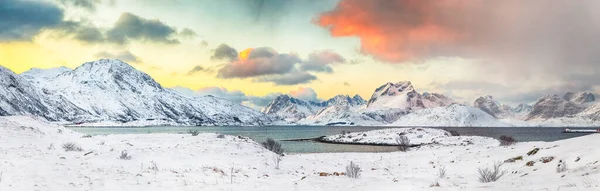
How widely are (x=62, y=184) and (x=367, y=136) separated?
111067 millimetres

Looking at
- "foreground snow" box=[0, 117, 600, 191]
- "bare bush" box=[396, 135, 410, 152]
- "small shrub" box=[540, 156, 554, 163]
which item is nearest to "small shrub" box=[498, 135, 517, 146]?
"bare bush" box=[396, 135, 410, 152]

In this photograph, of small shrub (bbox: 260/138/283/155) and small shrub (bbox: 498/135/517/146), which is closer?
small shrub (bbox: 260/138/283/155)

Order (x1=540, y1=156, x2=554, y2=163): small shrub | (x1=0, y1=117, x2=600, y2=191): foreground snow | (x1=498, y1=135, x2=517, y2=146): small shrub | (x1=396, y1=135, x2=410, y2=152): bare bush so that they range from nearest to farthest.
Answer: (x1=0, y1=117, x2=600, y2=191): foreground snow, (x1=540, y1=156, x2=554, y2=163): small shrub, (x1=498, y1=135, x2=517, y2=146): small shrub, (x1=396, y1=135, x2=410, y2=152): bare bush

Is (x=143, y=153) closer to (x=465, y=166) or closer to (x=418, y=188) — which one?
(x=418, y=188)

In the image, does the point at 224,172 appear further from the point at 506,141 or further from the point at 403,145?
the point at 403,145

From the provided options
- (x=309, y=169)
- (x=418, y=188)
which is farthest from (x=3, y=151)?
(x=418, y=188)

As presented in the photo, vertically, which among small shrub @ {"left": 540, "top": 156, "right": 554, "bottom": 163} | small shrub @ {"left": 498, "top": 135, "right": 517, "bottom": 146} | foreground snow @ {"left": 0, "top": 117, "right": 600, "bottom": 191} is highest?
small shrub @ {"left": 498, "top": 135, "right": 517, "bottom": 146}

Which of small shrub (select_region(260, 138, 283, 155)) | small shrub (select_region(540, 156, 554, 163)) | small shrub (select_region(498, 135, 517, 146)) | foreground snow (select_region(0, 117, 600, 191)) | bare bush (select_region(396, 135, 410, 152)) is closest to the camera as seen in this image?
foreground snow (select_region(0, 117, 600, 191))

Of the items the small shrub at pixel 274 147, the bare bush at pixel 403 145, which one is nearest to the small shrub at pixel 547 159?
the small shrub at pixel 274 147

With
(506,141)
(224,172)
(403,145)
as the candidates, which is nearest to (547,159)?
(224,172)

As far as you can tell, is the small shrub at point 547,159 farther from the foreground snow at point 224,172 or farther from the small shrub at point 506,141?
the small shrub at point 506,141

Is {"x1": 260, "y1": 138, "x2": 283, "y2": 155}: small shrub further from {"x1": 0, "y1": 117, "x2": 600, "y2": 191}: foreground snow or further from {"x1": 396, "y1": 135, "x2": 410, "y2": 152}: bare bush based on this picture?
{"x1": 396, "y1": 135, "x2": 410, "y2": 152}: bare bush

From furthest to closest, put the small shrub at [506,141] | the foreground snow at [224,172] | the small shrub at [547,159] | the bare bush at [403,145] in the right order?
the bare bush at [403,145] < the small shrub at [506,141] < the small shrub at [547,159] < the foreground snow at [224,172]

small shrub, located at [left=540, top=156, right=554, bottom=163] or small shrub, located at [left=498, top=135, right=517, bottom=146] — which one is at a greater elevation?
small shrub, located at [left=498, top=135, right=517, bottom=146]
